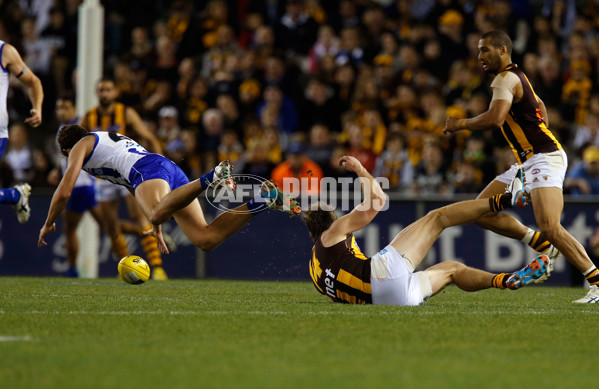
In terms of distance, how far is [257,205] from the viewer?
26.5 feet

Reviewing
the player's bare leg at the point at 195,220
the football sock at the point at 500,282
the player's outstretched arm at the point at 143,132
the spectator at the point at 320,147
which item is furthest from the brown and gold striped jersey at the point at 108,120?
the football sock at the point at 500,282

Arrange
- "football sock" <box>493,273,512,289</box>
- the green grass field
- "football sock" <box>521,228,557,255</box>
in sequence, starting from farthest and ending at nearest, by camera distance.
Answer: "football sock" <box>521,228,557,255</box> → "football sock" <box>493,273,512,289</box> → the green grass field

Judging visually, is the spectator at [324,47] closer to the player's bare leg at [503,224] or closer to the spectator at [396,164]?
the spectator at [396,164]

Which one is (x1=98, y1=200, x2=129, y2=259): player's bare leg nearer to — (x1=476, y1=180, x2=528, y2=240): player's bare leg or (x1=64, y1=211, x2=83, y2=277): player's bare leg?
(x1=64, y1=211, x2=83, y2=277): player's bare leg

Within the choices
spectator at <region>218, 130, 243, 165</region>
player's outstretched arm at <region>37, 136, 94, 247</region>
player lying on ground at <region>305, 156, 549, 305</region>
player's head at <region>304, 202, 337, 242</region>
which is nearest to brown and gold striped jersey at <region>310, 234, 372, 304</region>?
player lying on ground at <region>305, 156, 549, 305</region>

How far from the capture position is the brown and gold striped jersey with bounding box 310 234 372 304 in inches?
283

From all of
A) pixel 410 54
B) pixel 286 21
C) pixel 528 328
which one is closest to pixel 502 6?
pixel 410 54

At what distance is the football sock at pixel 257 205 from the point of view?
803cm

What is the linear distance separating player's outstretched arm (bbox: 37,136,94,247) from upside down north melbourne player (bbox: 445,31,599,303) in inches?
131

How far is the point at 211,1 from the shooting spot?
18562mm

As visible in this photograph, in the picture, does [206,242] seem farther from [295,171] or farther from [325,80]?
[325,80]

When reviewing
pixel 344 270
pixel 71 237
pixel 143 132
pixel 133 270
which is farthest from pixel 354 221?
pixel 71 237

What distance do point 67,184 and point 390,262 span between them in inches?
119

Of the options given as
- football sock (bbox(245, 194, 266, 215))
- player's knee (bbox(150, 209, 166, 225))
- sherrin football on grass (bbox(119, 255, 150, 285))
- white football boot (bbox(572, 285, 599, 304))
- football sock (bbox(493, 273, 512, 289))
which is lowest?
white football boot (bbox(572, 285, 599, 304))
